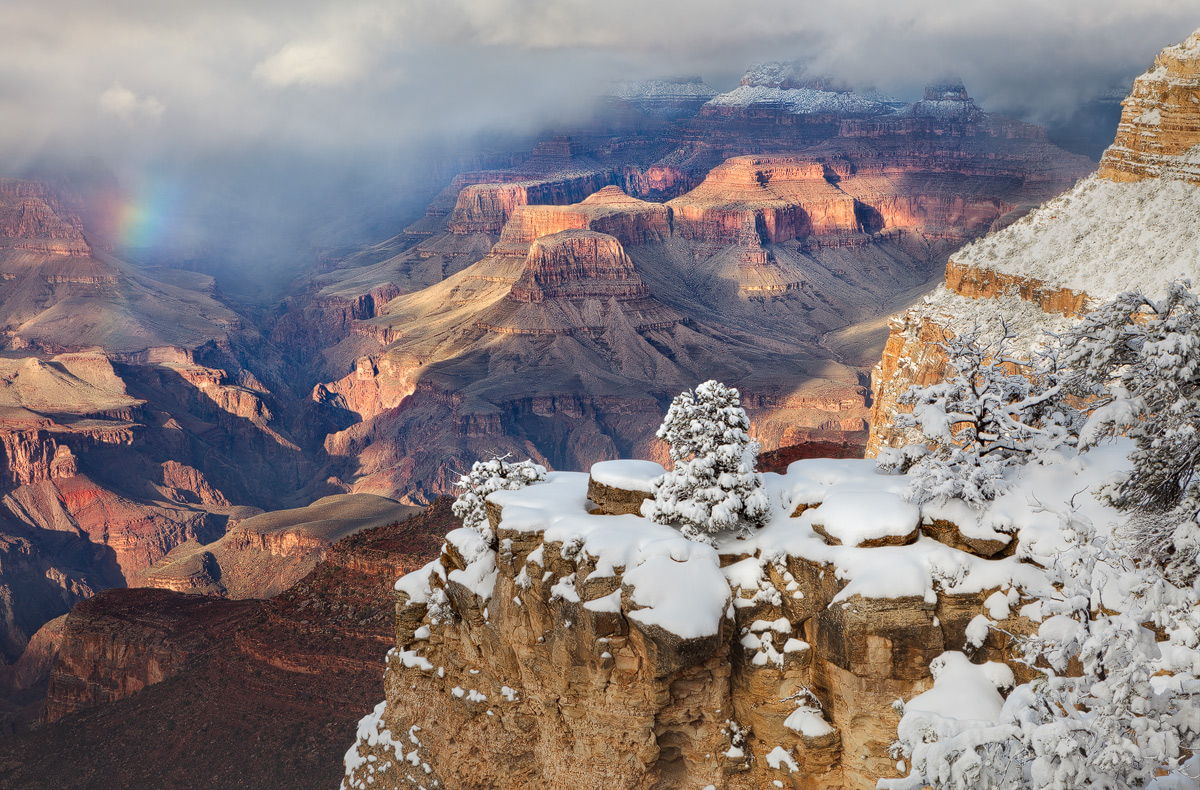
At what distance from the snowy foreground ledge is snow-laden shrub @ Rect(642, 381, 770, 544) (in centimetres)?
66

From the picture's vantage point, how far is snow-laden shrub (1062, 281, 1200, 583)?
14.8m

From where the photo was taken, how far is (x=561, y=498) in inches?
997

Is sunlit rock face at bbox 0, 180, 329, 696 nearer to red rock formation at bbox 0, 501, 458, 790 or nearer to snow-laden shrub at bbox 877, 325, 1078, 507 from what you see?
red rock formation at bbox 0, 501, 458, 790

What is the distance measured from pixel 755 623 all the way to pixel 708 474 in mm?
3666

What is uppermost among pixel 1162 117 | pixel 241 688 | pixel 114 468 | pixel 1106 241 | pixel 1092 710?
pixel 1162 117

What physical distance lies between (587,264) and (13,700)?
13553cm

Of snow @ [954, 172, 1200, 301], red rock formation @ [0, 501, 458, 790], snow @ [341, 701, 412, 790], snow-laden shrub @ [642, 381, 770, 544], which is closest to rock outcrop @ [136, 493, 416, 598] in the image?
red rock formation @ [0, 501, 458, 790]

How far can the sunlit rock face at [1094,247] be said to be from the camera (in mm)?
48281

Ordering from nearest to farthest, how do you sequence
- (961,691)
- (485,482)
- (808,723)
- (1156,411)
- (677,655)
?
1. (1156,411)
2. (961,691)
3. (677,655)
4. (808,723)
5. (485,482)

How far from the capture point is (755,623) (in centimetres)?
2120

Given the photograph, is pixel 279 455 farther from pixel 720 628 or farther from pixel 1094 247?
pixel 720 628

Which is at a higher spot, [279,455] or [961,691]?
[961,691]

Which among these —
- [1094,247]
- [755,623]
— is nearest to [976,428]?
[755,623]

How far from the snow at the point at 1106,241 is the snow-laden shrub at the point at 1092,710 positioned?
37371 millimetres
